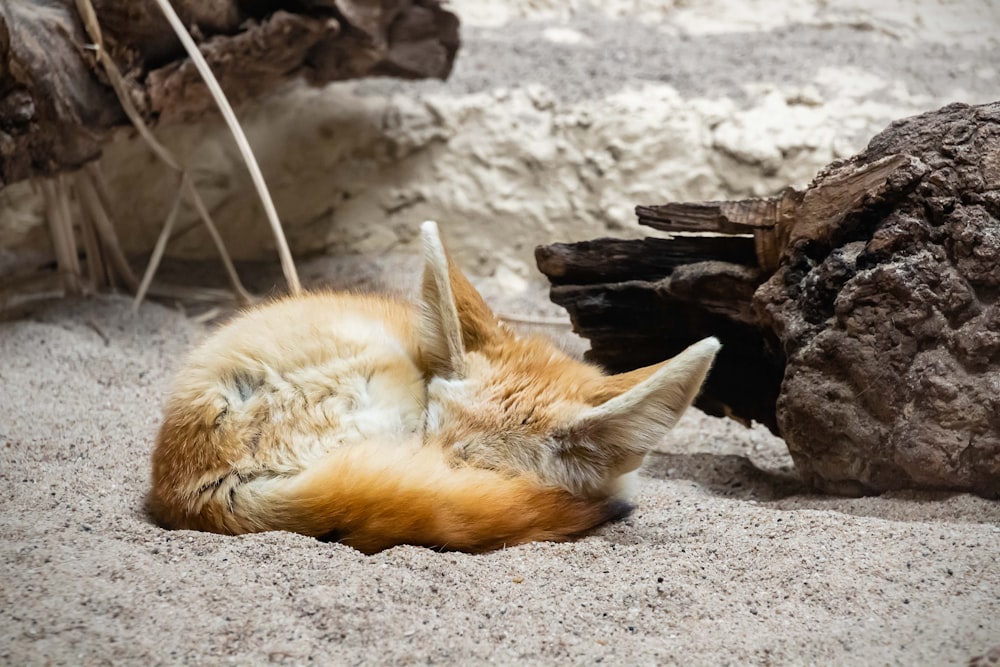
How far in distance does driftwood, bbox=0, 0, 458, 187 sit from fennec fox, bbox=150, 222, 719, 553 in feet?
5.24

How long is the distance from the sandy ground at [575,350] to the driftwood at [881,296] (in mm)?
156

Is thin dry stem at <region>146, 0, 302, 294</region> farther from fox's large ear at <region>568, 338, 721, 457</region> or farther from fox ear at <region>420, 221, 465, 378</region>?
fox's large ear at <region>568, 338, 721, 457</region>

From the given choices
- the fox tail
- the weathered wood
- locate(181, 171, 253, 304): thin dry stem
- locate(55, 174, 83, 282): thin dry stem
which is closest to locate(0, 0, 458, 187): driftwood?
locate(181, 171, 253, 304): thin dry stem

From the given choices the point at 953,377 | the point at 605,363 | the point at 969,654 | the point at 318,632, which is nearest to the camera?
the point at 969,654

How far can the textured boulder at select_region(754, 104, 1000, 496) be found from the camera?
8.37 ft

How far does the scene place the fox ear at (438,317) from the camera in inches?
101

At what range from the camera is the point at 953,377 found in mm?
2570

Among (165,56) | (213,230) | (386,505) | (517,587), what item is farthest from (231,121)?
(517,587)

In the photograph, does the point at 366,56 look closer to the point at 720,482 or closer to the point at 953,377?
the point at 720,482

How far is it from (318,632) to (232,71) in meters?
3.30

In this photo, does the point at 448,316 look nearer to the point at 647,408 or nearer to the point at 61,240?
the point at 647,408

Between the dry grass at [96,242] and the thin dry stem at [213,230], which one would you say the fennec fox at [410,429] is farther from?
the thin dry stem at [213,230]

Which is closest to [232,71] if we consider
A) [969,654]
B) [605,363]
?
[605,363]

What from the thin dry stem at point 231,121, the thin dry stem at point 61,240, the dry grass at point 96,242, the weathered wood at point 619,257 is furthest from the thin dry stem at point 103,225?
the weathered wood at point 619,257
